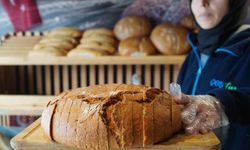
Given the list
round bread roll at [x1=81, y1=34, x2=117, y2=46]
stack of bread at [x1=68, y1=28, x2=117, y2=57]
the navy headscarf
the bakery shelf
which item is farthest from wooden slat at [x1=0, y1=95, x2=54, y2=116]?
the navy headscarf

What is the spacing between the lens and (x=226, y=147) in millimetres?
774

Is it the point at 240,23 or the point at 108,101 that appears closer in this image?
the point at 108,101

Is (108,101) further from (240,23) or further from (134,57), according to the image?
(134,57)

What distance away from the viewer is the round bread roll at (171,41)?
6.64ft

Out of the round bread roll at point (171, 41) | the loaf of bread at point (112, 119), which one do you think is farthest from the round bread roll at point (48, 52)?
the loaf of bread at point (112, 119)

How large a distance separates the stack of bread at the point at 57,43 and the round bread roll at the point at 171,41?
1.99ft

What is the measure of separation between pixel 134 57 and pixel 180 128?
136cm

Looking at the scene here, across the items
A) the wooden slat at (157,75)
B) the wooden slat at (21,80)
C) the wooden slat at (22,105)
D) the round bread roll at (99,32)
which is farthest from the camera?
the wooden slat at (21,80)

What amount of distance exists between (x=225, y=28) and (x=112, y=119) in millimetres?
673

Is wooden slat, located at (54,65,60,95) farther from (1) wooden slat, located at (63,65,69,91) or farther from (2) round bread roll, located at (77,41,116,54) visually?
(2) round bread roll, located at (77,41,116,54)

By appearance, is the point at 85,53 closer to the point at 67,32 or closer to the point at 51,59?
the point at 51,59

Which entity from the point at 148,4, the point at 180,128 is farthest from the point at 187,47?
the point at 180,128

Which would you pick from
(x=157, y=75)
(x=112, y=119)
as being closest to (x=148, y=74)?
(x=157, y=75)

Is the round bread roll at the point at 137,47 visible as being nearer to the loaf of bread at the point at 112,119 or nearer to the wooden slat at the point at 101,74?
the wooden slat at the point at 101,74
